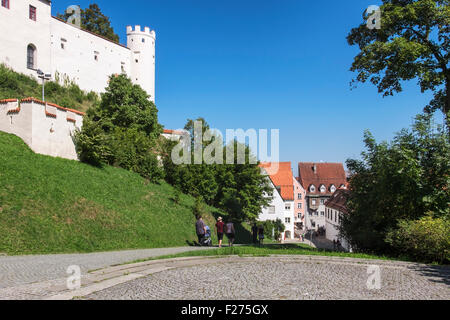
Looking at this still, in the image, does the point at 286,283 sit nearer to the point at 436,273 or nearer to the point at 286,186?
the point at 436,273

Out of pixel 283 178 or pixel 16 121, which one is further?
pixel 283 178

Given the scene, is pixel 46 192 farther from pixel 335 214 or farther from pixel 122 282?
pixel 335 214

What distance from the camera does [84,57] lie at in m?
55.3

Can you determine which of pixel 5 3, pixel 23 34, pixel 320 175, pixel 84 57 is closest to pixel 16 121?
pixel 23 34

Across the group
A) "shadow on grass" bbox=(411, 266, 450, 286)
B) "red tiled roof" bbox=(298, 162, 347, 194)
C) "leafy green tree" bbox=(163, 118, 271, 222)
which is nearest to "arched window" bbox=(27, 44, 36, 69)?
"leafy green tree" bbox=(163, 118, 271, 222)

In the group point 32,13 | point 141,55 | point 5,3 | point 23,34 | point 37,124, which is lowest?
point 37,124

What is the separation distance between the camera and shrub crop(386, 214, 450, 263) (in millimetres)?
10291

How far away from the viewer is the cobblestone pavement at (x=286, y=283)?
6.71 metres

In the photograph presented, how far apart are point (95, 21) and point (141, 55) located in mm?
10806

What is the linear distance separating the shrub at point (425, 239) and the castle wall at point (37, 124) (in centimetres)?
1859

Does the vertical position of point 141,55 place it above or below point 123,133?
above

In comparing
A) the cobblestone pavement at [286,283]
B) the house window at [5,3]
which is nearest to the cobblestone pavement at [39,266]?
the cobblestone pavement at [286,283]

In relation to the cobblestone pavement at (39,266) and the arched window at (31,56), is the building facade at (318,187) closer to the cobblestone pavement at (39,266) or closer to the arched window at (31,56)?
the arched window at (31,56)
